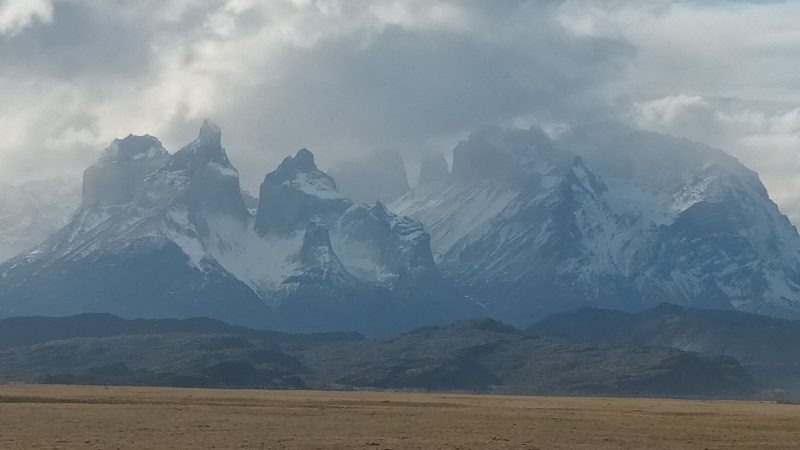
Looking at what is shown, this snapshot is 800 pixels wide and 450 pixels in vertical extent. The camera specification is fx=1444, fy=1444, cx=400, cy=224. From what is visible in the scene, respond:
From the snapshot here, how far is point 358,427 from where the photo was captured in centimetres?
13050

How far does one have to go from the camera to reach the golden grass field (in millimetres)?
113000

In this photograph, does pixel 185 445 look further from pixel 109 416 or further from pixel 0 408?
pixel 0 408

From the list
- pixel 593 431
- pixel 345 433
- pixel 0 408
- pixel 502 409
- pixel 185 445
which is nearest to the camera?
pixel 185 445

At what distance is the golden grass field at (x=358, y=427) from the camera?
113m

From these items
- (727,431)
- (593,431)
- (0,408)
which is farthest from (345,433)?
(0,408)

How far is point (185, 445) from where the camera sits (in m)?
109

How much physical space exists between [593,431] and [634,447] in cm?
1576

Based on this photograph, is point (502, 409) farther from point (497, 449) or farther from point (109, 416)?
point (497, 449)

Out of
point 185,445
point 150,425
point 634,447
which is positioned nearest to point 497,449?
point 634,447

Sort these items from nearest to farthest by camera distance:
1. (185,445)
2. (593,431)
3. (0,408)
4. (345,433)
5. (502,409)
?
(185,445), (345,433), (593,431), (0,408), (502,409)

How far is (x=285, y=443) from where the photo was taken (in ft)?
368

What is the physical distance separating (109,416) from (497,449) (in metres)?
46.7

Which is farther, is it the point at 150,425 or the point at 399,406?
Answer: the point at 399,406

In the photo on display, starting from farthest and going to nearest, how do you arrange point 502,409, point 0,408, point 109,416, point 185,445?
point 502,409, point 0,408, point 109,416, point 185,445
